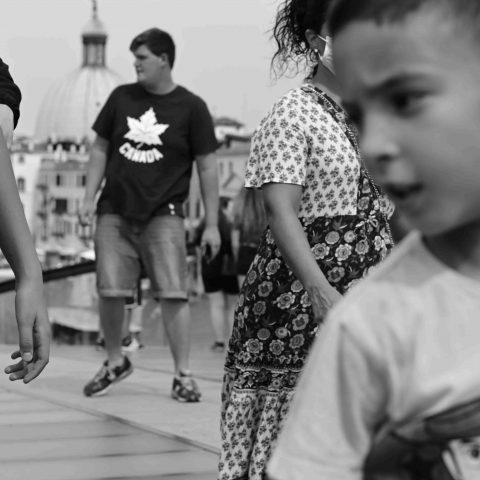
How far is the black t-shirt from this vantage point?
6.64 metres

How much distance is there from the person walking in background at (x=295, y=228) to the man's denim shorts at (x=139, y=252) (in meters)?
2.95

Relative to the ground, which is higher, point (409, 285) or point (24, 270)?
point (409, 285)

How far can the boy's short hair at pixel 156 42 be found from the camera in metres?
7.18

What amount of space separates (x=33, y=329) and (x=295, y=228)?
0.95 meters

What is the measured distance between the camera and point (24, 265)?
266 cm

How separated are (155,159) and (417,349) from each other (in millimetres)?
5312

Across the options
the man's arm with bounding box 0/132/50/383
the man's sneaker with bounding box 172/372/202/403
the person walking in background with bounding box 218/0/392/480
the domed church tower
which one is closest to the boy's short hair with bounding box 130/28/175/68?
the man's sneaker with bounding box 172/372/202/403

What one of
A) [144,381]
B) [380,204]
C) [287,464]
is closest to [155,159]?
[144,381]

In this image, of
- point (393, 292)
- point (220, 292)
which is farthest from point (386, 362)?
point (220, 292)

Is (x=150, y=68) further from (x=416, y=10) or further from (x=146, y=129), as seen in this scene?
(x=416, y=10)

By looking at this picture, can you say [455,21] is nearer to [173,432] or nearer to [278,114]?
[278,114]

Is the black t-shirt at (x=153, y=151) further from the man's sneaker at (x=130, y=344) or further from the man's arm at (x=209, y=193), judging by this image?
the man's sneaker at (x=130, y=344)

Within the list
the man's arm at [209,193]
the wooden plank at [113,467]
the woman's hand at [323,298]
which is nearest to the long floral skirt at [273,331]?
the woman's hand at [323,298]

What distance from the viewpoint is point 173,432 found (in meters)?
5.45
